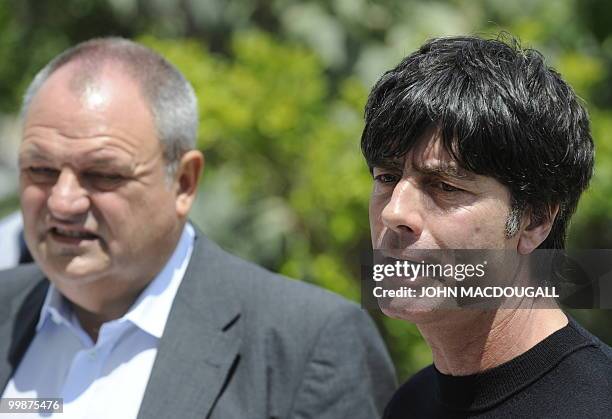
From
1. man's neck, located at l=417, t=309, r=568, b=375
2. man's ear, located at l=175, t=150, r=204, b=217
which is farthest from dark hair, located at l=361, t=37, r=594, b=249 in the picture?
man's ear, located at l=175, t=150, r=204, b=217

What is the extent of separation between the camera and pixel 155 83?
269 centimetres

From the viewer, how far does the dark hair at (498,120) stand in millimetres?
1613

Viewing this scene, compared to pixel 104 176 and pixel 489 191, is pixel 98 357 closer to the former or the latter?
pixel 104 176

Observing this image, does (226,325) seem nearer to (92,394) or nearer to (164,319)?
(164,319)

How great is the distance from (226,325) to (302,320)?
0.22 metres

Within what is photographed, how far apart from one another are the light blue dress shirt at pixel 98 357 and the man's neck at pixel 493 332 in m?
1.07

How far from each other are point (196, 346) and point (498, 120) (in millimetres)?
1273

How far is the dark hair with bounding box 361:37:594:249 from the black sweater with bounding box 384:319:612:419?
0.65 ft

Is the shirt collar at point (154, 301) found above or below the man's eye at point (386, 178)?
below

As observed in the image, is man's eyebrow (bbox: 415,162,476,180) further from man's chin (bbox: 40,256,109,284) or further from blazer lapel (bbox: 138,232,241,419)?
man's chin (bbox: 40,256,109,284)

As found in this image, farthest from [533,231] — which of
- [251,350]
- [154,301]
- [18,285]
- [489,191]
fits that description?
[18,285]

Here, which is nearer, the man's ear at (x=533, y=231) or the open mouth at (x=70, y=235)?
the man's ear at (x=533, y=231)

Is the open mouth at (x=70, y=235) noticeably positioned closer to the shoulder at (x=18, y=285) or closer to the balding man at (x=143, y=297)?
the balding man at (x=143, y=297)

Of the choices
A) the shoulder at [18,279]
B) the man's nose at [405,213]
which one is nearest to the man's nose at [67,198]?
Answer: the shoulder at [18,279]
